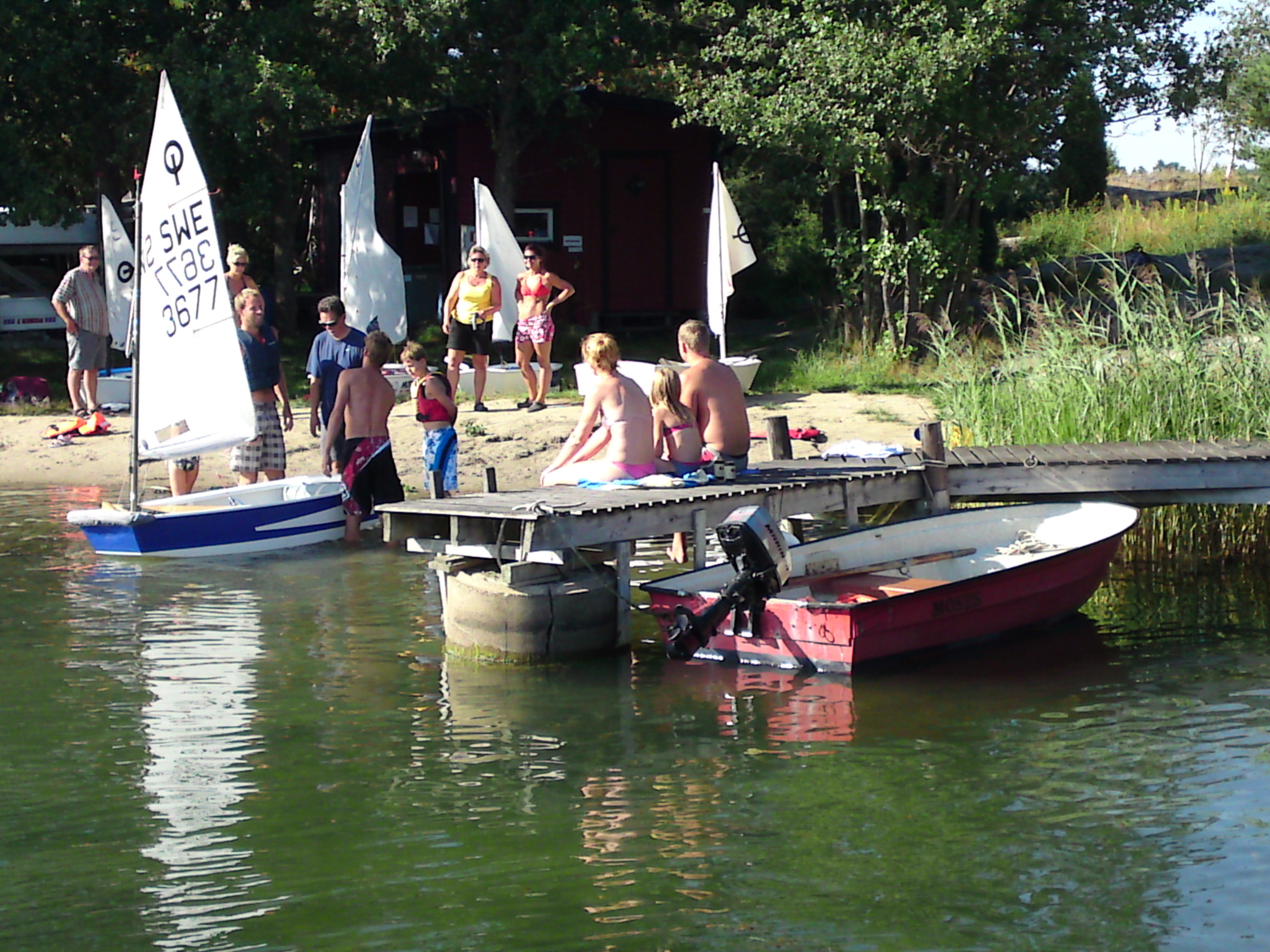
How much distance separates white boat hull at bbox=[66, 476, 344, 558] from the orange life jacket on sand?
4.26m

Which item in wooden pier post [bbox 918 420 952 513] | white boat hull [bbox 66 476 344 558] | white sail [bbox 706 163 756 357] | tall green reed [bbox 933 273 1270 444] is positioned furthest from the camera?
white sail [bbox 706 163 756 357]

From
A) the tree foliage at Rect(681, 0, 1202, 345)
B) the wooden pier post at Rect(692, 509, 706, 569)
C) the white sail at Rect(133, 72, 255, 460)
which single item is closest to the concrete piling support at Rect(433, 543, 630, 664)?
the wooden pier post at Rect(692, 509, 706, 569)

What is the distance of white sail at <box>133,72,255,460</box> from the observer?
454 inches

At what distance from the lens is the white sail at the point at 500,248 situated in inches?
693

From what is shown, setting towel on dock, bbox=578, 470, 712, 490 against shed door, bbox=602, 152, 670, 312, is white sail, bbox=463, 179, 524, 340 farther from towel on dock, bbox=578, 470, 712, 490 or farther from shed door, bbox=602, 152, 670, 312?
towel on dock, bbox=578, 470, 712, 490

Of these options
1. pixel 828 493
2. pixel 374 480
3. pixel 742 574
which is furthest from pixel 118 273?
pixel 742 574

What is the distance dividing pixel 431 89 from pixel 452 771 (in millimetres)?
15479

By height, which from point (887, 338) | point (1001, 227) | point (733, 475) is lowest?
point (733, 475)

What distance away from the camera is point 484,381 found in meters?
16.6

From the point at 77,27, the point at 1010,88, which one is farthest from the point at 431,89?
the point at 1010,88

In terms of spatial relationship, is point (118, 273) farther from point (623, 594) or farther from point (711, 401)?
point (623, 594)

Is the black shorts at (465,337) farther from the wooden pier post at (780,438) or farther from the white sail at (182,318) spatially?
the wooden pier post at (780,438)

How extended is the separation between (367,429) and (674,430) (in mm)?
2550

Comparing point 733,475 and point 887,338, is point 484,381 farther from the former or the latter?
point 733,475
